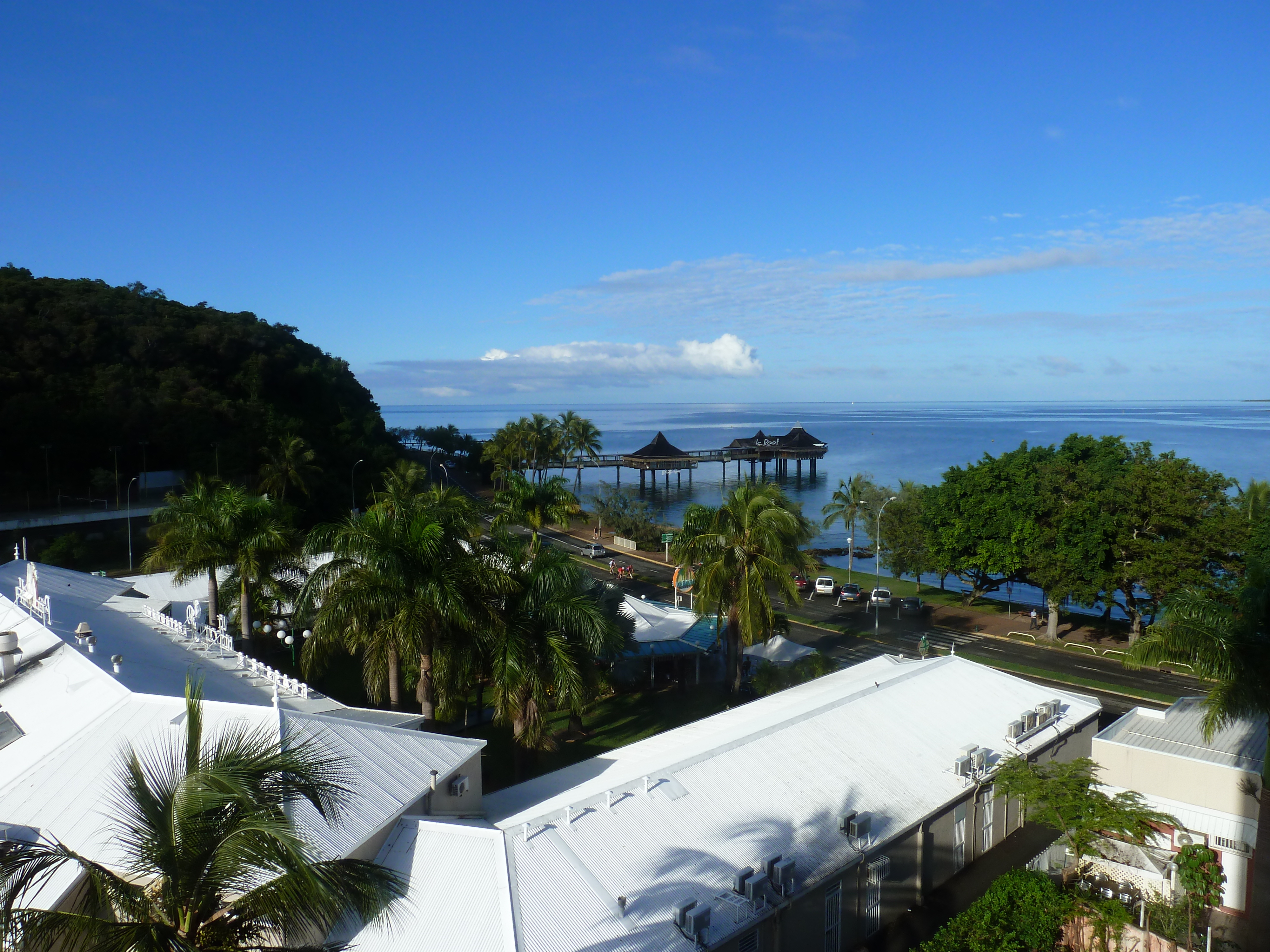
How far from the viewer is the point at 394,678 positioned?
2262 centimetres

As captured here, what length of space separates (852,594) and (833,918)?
37.6 m

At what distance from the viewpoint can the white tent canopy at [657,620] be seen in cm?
3509

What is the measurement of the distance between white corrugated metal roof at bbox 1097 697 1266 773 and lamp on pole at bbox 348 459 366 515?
215ft

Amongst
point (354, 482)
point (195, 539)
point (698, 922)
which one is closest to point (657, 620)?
point (195, 539)

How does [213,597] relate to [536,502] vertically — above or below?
below

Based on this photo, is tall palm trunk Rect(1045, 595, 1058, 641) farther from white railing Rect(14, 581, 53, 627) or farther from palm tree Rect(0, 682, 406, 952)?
palm tree Rect(0, 682, 406, 952)

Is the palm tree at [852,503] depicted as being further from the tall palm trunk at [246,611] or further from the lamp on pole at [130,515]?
the lamp on pole at [130,515]

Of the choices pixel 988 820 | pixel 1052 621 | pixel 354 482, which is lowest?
pixel 1052 621

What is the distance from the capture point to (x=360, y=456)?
86188mm

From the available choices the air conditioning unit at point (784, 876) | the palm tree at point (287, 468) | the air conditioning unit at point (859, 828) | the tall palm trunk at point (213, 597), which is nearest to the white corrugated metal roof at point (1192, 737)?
the air conditioning unit at point (859, 828)

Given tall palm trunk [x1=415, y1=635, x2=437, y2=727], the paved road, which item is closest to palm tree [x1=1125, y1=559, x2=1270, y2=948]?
the paved road

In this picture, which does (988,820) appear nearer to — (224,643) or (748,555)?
(748,555)

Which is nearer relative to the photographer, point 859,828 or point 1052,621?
point 859,828

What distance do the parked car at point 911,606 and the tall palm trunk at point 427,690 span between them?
3485cm
